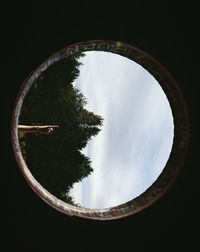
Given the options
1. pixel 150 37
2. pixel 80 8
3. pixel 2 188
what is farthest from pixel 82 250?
pixel 80 8

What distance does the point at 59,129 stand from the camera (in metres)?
8.73

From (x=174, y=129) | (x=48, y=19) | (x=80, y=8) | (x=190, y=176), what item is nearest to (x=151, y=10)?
(x=80, y=8)

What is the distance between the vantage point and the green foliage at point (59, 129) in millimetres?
8164

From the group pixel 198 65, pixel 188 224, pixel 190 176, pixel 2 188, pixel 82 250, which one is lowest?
pixel 82 250

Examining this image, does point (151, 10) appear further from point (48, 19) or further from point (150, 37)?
point (48, 19)

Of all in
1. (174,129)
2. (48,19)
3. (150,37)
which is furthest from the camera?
(174,129)

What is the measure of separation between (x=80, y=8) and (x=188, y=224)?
2814mm

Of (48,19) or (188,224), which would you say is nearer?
(48,19)

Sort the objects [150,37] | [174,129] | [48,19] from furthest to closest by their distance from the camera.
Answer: [174,129] → [150,37] → [48,19]

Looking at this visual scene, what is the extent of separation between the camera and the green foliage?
26.8ft

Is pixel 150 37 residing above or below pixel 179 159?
above

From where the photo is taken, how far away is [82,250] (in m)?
2.12

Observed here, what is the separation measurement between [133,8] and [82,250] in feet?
9.42

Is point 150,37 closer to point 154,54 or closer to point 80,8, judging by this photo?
point 154,54
